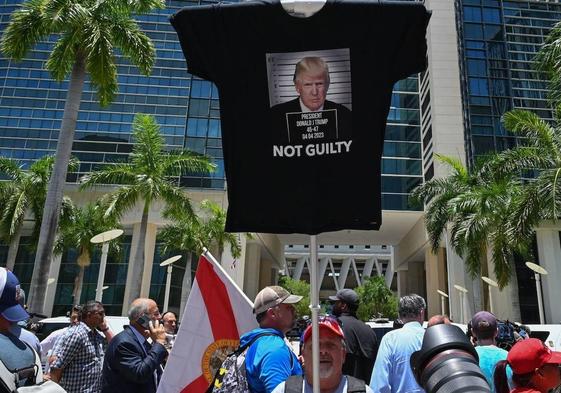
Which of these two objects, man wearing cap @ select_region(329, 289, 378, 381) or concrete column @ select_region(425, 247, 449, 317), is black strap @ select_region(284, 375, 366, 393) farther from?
concrete column @ select_region(425, 247, 449, 317)

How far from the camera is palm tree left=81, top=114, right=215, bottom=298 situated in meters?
21.6

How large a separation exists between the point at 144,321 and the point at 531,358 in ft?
10.0

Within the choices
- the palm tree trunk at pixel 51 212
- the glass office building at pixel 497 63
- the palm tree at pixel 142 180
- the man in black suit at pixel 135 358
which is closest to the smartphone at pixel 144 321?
the man in black suit at pixel 135 358

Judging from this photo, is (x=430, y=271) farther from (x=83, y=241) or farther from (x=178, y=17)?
(x=178, y=17)

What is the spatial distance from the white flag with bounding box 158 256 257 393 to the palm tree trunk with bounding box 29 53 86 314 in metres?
11.8

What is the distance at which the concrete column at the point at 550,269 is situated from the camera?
31562 mm

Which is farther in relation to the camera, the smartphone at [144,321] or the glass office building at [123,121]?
the glass office building at [123,121]

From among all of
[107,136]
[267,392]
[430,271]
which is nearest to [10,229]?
[107,136]

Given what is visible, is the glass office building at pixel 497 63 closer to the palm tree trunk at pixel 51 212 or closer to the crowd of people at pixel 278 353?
the palm tree trunk at pixel 51 212

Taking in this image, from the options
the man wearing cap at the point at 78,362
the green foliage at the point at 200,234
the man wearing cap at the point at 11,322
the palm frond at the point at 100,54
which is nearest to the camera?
the man wearing cap at the point at 11,322

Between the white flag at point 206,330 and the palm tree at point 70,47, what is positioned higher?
the palm tree at point 70,47

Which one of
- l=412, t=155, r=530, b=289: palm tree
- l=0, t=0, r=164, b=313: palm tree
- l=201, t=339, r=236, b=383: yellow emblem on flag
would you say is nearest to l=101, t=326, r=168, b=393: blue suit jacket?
l=201, t=339, r=236, b=383: yellow emblem on flag

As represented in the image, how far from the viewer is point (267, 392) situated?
2.65 m

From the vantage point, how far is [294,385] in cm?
229
